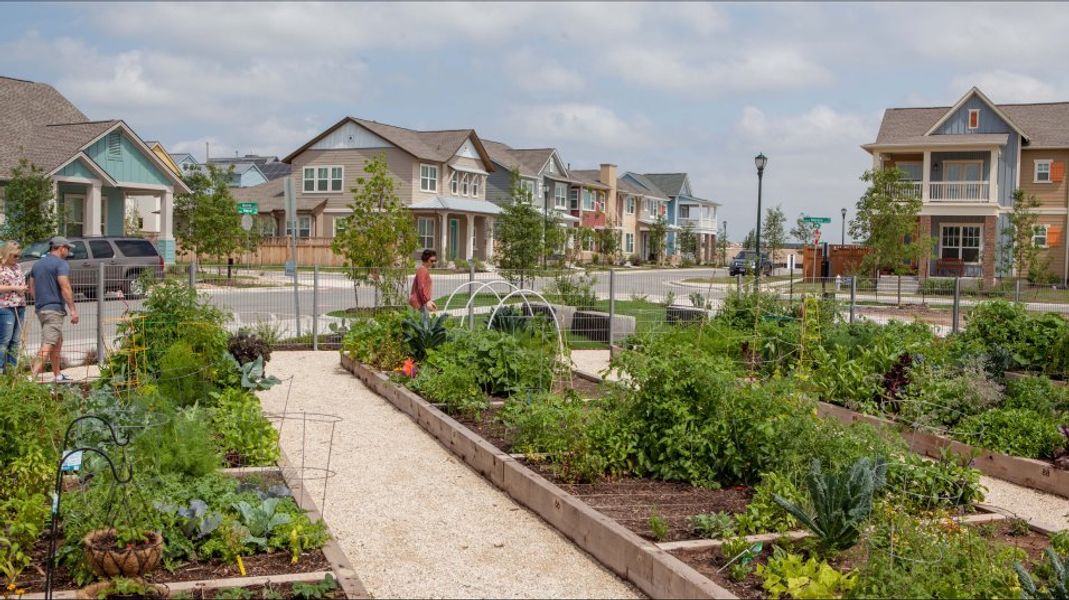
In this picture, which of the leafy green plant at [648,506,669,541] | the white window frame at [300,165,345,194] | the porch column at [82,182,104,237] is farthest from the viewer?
Result: the white window frame at [300,165,345,194]

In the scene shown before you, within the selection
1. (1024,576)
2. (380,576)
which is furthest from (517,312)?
(1024,576)

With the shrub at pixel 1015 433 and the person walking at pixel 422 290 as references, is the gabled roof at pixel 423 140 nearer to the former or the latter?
the person walking at pixel 422 290

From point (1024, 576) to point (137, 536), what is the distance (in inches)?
183

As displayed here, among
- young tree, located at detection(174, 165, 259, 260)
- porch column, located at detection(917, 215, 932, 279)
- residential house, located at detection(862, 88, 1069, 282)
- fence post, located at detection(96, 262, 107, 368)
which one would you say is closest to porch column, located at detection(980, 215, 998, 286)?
residential house, located at detection(862, 88, 1069, 282)

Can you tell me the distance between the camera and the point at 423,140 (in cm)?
5769

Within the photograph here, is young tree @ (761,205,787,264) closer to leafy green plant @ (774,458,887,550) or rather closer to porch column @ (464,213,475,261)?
porch column @ (464,213,475,261)

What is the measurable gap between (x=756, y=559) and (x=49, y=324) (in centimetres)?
994

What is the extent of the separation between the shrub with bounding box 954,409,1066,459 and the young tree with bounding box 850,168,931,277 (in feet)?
84.2

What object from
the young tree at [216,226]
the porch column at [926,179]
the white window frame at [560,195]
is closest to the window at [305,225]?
the young tree at [216,226]

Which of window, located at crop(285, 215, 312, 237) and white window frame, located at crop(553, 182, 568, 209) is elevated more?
white window frame, located at crop(553, 182, 568, 209)

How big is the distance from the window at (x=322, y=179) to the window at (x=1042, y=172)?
3562 centimetres

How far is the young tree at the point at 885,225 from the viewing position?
34.3 meters

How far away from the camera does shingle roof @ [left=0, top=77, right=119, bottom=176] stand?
110 ft

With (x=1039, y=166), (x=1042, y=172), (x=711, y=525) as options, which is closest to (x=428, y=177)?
(x=1039, y=166)
